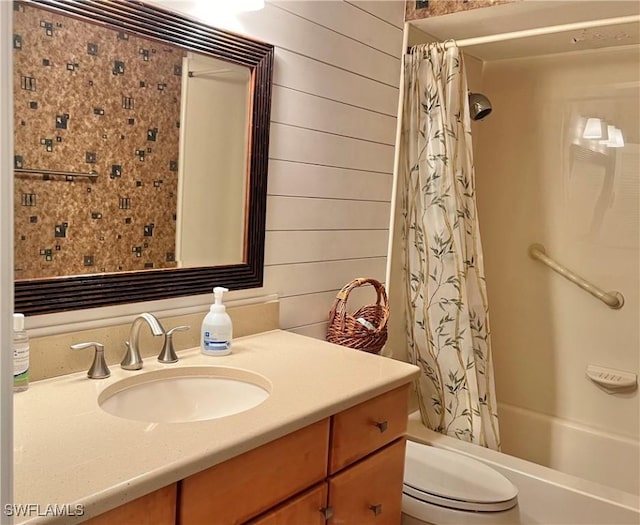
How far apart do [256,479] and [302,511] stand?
0.61 ft

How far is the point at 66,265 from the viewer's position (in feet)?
4.32

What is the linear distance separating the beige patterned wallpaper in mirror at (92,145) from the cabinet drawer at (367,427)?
613 millimetres

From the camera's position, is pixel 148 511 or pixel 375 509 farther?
pixel 375 509

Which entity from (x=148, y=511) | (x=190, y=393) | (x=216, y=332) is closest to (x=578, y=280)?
(x=216, y=332)

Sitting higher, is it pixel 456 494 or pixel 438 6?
pixel 438 6

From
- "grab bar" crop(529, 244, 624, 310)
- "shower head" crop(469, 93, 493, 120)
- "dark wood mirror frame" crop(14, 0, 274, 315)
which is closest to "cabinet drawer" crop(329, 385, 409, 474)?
"dark wood mirror frame" crop(14, 0, 274, 315)

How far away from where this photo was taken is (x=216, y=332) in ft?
4.98

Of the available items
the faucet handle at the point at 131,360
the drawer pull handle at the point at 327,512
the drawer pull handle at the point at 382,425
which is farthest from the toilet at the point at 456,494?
the faucet handle at the point at 131,360

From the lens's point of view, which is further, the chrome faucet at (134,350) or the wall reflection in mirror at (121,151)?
the chrome faucet at (134,350)

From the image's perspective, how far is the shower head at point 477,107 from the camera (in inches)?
95.4

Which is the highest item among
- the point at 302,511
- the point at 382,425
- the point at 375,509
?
the point at 382,425

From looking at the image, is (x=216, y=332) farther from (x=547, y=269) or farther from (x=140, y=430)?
(x=547, y=269)

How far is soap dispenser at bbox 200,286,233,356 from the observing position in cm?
152

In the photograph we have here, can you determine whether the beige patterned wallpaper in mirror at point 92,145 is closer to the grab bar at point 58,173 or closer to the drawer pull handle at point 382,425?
the grab bar at point 58,173
